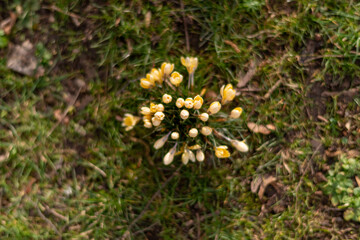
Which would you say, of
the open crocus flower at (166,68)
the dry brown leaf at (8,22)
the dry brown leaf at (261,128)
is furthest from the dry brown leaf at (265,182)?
the dry brown leaf at (8,22)

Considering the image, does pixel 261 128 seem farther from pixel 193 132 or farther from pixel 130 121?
pixel 130 121

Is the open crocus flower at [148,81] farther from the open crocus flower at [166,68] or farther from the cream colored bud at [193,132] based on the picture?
the cream colored bud at [193,132]

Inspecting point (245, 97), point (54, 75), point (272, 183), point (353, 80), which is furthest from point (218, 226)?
point (54, 75)

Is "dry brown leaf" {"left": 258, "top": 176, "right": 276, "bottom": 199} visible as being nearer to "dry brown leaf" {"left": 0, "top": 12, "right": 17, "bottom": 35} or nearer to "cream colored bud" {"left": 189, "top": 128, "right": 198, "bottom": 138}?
"cream colored bud" {"left": 189, "top": 128, "right": 198, "bottom": 138}

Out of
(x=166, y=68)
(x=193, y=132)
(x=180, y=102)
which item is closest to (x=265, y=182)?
(x=193, y=132)

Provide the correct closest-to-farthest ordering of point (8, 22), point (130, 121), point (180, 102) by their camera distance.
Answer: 1. point (180, 102)
2. point (130, 121)
3. point (8, 22)

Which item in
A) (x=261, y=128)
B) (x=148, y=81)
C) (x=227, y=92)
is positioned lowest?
(x=261, y=128)

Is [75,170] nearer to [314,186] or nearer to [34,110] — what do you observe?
[34,110]
